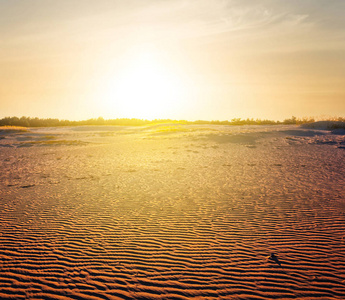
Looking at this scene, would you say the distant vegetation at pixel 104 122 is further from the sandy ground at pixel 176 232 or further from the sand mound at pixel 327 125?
the sandy ground at pixel 176 232

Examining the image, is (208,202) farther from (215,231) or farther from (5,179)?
(5,179)

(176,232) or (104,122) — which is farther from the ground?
(104,122)

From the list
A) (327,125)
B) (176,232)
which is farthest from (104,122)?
(176,232)

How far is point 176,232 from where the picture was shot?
6.67 m

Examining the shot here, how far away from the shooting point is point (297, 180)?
11.8 m

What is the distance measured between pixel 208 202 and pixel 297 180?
5.16 metres

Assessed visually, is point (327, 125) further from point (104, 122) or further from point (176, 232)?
point (104, 122)

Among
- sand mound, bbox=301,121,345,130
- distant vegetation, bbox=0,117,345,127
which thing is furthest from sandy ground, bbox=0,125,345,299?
distant vegetation, bbox=0,117,345,127

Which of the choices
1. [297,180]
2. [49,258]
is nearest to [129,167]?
[297,180]

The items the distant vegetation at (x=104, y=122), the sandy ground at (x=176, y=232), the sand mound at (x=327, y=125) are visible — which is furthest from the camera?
the distant vegetation at (x=104, y=122)

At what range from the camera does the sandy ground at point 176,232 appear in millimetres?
4488

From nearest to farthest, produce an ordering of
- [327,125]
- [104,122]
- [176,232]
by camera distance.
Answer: [176,232] < [327,125] < [104,122]

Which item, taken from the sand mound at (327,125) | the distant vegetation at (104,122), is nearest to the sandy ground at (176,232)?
the sand mound at (327,125)

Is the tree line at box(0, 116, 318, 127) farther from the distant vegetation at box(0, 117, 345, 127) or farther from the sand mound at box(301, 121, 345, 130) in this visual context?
the sand mound at box(301, 121, 345, 130)
